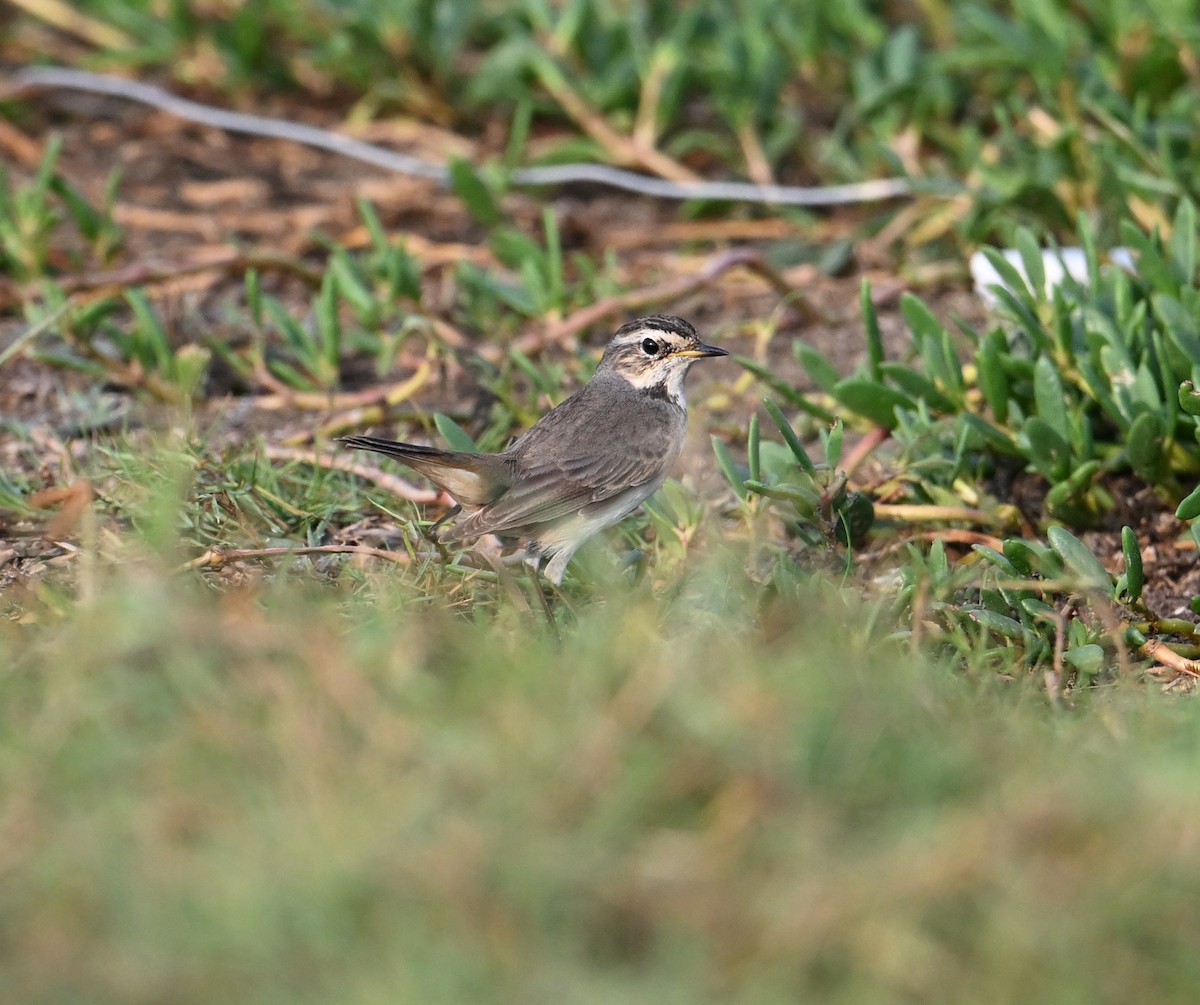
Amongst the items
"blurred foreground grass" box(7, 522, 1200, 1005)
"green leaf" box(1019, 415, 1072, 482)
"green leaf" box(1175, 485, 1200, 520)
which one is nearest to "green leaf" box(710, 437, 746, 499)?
"green leaf" box(1019, 415, 1072, 482)

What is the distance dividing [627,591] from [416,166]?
4.31m

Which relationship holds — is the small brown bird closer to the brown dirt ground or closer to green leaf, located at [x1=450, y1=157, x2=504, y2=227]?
the brown dirt ground

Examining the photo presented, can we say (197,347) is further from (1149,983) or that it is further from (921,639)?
(1149,983)

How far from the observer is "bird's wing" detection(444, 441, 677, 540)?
18.4 ft

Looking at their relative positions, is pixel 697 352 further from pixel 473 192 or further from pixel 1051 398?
pixel 473 192

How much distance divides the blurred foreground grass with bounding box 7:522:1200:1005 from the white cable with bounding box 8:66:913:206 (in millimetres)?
A: 4929

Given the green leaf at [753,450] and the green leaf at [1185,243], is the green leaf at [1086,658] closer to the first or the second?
the green leaf at [753,450]

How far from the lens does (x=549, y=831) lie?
308 centimetres

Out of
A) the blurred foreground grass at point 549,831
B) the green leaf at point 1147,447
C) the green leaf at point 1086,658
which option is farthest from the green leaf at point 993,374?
the blurred foreground grass at point 549,831

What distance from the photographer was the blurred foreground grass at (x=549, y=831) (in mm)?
2867

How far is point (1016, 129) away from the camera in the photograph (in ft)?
28.2

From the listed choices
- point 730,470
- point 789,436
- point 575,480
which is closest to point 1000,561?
point 789,436

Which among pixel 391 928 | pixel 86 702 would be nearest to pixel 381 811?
pixel 391 928

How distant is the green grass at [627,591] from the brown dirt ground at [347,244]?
2.7 inches
